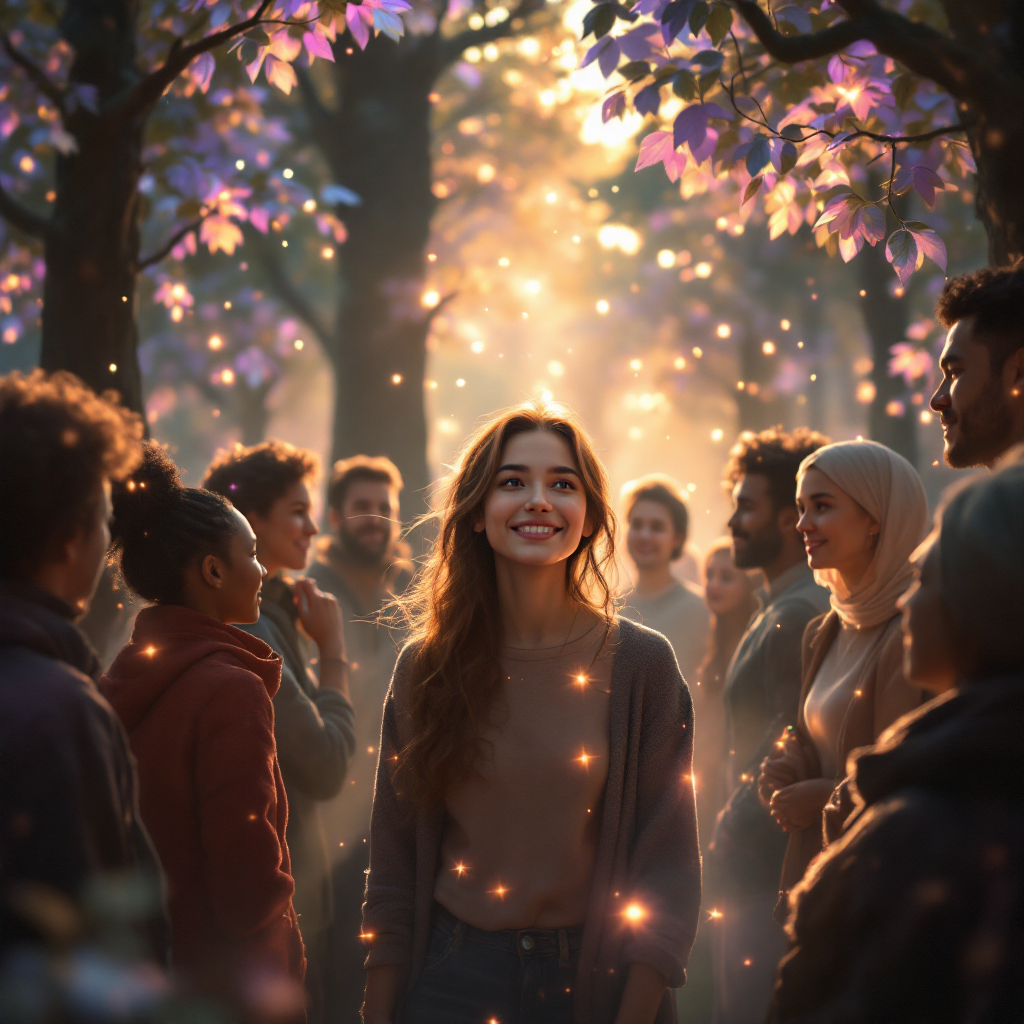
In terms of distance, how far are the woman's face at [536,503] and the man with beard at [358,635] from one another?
9.14ft

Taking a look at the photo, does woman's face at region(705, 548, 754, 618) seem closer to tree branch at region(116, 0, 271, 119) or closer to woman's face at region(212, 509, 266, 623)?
woman's face at region(212, 509, 266, 623)

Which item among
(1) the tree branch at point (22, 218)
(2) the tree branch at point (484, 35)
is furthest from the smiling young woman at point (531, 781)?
(2) the tree branch at point (484, 35)

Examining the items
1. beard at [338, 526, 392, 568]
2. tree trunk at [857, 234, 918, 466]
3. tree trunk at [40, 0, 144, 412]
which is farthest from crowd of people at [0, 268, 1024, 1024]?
tree trunk at [857, 234, 918, 466]

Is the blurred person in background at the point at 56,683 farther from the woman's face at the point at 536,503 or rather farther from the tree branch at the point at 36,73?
the tree branch at the point at 36,73

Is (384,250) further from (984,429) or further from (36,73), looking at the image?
(984,429)

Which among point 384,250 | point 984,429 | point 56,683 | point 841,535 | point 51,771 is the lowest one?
point 51,771

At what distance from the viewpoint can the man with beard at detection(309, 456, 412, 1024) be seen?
17.9ft

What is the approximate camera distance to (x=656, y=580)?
6918mm

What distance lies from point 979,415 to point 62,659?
258 centimetres

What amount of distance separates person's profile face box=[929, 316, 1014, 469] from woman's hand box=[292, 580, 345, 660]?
2.57 meters

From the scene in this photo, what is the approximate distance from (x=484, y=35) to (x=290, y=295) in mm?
3491

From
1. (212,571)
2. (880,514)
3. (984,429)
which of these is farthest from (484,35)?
(212,571)

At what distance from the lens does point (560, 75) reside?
1384 cm

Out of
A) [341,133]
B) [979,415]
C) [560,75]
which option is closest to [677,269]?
[560,75]
